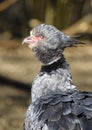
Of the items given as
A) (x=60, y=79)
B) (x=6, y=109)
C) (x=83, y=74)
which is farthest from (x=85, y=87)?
(x=60, y=79)

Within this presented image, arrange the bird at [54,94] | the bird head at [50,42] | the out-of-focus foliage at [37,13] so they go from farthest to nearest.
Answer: the out-of-focus foliage at [37,13] < the bird head at [50,42] < the bird at [54,94]

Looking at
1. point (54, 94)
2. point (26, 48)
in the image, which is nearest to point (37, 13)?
point (26, 48)

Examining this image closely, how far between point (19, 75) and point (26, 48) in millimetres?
918

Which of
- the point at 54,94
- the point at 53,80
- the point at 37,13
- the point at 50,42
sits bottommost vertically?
the point at 54,94

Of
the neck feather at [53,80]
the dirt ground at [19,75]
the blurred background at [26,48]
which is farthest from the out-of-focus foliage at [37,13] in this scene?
the neck feather at [53,80]

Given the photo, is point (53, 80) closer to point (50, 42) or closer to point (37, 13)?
point (50, 42)

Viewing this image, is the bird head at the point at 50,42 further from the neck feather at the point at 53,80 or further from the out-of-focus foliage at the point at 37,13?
the out-of-focus foliage at the point at 37,13

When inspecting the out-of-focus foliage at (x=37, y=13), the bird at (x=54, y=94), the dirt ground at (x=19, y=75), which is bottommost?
the bird at (x=54, y=94)

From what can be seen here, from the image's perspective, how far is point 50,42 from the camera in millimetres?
4234

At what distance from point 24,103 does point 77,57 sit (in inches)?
67.1

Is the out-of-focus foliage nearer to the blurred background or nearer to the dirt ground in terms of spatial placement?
the blurred background

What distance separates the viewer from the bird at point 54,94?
3.73 metres

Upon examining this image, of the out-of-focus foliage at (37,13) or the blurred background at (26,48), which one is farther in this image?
the out-of-focus foliage at (37,13)

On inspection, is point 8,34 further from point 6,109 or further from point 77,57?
point 6,109
